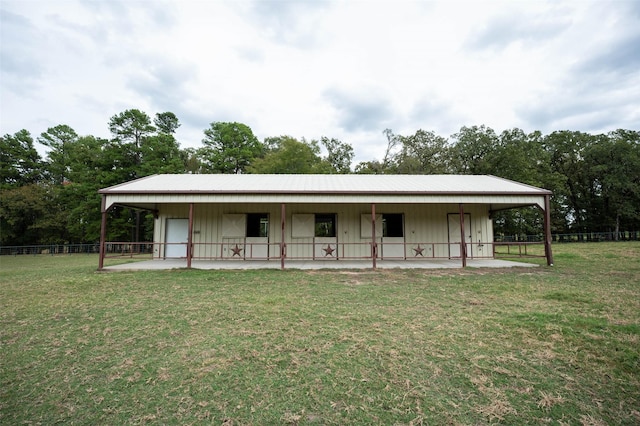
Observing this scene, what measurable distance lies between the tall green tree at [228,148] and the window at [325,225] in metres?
18.2

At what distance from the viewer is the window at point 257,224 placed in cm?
1293

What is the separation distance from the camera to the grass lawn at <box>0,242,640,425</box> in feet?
7.38

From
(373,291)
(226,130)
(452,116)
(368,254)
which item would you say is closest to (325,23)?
(368,254)

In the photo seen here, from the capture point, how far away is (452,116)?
31422 mm

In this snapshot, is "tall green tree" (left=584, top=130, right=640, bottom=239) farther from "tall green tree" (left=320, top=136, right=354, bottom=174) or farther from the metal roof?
the metal roof

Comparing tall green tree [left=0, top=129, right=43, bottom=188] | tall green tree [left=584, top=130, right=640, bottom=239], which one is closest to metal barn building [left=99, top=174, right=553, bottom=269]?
tall green tree [left=0, top=129, right=43, bottom=188]

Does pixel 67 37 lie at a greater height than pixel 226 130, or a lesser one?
lesser

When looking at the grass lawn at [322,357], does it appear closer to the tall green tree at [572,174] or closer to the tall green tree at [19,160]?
the tall green tree at [19,160]

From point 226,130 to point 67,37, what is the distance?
17.7 meters

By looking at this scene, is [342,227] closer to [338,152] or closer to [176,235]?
[176,235]

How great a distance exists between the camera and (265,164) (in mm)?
27125

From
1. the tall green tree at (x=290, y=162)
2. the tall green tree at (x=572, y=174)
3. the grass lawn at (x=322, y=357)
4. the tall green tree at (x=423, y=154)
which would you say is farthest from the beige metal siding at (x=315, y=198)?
the tall green tree at (x=572, y=174)

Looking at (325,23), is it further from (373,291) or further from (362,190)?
Result: (373,291)

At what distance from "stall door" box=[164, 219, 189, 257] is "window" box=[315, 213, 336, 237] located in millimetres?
6160
